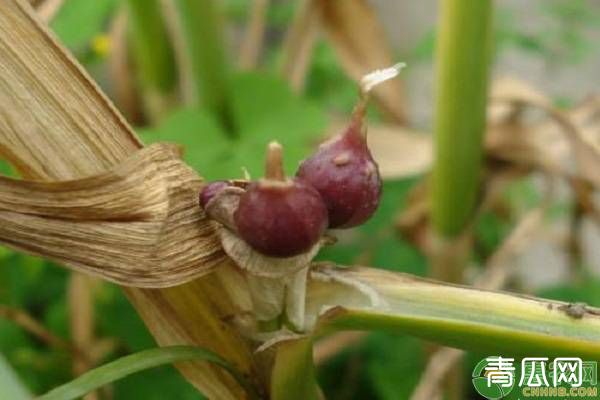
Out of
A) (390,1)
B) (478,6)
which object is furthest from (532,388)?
(390,1)

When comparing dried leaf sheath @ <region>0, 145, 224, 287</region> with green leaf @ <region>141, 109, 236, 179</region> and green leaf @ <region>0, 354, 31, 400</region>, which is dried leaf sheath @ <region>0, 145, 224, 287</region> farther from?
green leaf @ <region>141, 109, 236, 179</region>

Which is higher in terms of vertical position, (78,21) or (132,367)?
(78,21)

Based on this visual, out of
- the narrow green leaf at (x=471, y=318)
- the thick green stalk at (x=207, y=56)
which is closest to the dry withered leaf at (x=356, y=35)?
the thick green stalk at (x=207, y=56)

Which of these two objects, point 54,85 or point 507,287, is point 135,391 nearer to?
point 54,85

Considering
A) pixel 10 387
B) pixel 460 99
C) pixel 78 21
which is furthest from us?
pixel 78 21

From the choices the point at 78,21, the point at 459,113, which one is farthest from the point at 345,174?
the point at 78,21

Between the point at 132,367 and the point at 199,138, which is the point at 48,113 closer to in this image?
the point at 132,367
